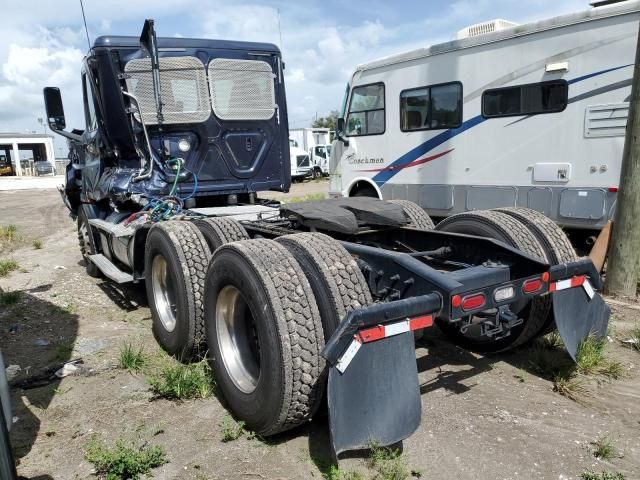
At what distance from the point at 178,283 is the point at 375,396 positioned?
6.55ft

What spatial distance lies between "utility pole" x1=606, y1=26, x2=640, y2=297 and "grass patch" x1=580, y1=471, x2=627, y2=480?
3229 millimetres

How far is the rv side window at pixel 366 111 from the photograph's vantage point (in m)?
8.91

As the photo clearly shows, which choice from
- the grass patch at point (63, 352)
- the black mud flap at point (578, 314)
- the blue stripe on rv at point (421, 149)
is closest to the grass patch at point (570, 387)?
the black mud flap at point (578, 314)

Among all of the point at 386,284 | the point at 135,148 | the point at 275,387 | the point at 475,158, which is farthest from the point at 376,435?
the point at 475,158

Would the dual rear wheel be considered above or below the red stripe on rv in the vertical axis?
below

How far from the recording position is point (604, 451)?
2.70 m

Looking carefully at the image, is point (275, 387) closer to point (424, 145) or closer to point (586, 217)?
point (586, 217)

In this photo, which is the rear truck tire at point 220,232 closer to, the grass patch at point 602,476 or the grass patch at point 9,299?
the grass patch at point 602,476

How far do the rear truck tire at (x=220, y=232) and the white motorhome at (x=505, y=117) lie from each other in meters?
4.56

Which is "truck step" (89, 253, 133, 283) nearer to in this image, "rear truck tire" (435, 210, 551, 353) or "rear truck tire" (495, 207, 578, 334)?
"rear truck tire" (435, 210, 551, 353)

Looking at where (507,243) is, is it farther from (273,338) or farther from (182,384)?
(182,384)

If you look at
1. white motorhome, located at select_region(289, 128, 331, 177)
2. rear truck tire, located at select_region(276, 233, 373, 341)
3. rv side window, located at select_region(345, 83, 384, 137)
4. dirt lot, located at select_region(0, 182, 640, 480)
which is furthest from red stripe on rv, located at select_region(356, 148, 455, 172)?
white motorhome, located at select_region(289, 128, 331, 177)

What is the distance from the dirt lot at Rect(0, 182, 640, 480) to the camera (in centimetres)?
269

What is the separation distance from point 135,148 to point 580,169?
5364 mm
